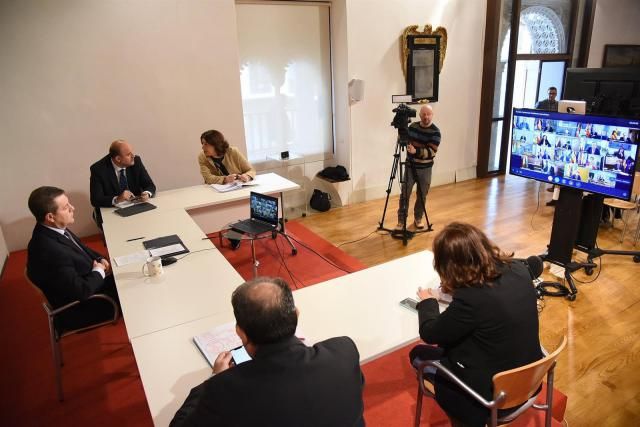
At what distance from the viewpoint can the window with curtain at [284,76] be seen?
17.6ft

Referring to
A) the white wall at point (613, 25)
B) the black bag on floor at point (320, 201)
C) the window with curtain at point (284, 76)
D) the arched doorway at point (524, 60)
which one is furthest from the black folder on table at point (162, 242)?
the white wall at point (613, 25)

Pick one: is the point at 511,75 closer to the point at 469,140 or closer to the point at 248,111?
the point at 469,140

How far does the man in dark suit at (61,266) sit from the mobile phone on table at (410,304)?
170 centimetres

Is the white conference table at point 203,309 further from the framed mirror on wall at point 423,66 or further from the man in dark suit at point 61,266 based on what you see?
the framed mirror on wall at point 423,66

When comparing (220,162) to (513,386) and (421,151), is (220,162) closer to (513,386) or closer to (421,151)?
(421,151)

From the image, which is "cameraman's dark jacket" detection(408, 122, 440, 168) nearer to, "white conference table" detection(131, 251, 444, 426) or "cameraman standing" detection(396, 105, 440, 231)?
"cameraman standing" detection(396, 105, 440, 231)

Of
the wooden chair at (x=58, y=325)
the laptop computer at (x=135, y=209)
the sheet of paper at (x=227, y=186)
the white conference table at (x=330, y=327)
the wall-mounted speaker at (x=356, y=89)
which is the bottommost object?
the wooden chair at (x=58, y=325)

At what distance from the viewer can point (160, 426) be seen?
1548mm

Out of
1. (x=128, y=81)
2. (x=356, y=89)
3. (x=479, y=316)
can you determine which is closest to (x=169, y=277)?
(x=479, y=316)

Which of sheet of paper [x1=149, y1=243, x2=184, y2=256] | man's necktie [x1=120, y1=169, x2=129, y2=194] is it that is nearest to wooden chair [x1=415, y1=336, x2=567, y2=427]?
sheet of paper [x1=149, y1=243, x2=184, y2=256]

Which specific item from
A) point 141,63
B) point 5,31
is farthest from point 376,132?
point 5,31

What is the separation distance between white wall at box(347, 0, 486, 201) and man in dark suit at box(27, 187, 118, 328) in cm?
406

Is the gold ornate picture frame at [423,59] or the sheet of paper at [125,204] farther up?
the gold ornate picture frame at [423,59]

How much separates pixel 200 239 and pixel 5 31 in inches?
117
